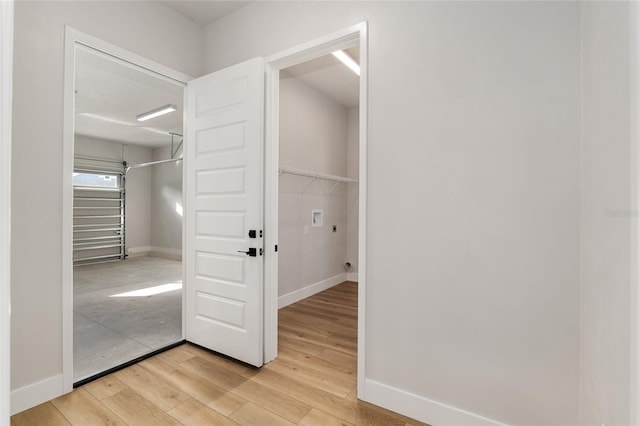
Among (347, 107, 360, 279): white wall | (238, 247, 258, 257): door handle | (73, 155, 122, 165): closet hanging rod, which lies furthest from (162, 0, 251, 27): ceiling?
(73, 155, 122, 165): closet hanging rod

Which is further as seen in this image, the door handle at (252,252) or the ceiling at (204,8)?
the ceiling at (204,8)

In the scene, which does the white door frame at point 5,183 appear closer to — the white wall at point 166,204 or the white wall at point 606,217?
the white wall at point 606,217

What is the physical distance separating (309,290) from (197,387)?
7.22 ft

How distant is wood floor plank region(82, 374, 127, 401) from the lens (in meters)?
1.94

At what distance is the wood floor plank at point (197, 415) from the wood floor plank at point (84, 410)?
11.4 inches

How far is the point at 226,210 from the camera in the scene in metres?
2.42

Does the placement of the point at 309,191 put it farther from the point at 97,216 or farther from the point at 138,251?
the point at 138,251

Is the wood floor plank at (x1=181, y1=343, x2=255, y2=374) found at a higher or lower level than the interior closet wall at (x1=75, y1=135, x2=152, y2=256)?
lower

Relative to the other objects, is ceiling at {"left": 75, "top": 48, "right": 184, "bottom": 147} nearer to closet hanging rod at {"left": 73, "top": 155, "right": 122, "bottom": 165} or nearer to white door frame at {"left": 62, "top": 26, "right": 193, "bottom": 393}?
white door frame at {"left": 62, "top": 26, "right": 193, "bottom": 393}

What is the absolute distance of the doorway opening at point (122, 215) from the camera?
275 cm

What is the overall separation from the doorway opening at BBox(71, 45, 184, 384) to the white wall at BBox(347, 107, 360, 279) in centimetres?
260

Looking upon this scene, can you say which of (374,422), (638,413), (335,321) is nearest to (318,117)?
(335,321)

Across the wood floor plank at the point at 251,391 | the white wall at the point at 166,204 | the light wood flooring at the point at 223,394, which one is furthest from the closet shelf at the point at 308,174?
the white wall at the point at 166,204

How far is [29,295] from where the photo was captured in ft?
5.97
